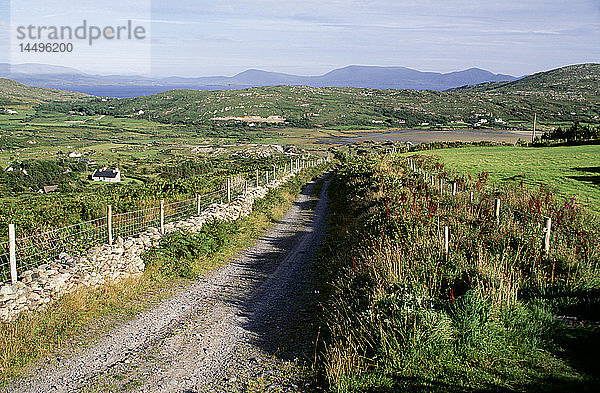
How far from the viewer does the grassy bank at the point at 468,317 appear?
5703mm

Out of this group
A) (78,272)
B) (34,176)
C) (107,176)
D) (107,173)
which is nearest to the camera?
(78,272)

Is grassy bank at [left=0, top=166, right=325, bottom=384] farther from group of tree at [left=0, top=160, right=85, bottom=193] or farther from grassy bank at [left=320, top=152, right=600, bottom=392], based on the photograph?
group of tree at [left=0, top=160, right=85, bottom=193]

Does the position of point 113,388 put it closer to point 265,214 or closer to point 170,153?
point 265,214

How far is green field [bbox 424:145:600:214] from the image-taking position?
1966cm

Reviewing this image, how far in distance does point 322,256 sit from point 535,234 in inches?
249

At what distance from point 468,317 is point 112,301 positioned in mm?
6633

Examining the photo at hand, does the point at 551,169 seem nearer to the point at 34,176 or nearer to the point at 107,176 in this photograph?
the point at 107,176

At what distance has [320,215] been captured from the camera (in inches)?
904

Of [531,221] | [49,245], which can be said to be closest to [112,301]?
[49,245]

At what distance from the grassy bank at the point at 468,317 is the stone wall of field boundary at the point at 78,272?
16.0 ft

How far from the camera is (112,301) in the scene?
364 inches

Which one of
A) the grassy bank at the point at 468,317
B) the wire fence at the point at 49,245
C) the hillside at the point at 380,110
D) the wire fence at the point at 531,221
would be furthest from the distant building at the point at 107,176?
the hillside at the point at 380,110

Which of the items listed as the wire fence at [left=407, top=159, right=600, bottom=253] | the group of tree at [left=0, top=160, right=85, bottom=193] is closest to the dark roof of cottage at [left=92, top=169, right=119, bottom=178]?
the group of tree at [left=0, top=160, right=85, bottom=193]

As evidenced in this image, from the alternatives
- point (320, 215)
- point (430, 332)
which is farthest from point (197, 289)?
point (320, 215)
